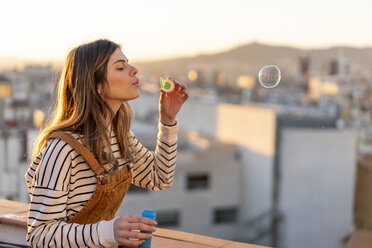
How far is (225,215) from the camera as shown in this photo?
22406 mm

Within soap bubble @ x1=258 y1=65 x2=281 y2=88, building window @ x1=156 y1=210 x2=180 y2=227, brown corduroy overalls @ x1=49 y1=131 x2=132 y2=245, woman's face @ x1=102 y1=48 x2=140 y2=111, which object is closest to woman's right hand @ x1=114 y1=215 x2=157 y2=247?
brown corduroy overalls @ x1=49 y1=131 x2=132 y2=245

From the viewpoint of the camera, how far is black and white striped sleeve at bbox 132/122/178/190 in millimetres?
2026

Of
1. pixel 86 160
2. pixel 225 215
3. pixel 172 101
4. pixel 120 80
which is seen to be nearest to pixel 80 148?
pixel 86 160

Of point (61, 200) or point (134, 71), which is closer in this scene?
point (61, 200)

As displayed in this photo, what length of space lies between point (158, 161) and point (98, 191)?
0.46m

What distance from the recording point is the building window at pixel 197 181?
21.0 metres

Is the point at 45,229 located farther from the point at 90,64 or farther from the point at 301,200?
the point at 301,200

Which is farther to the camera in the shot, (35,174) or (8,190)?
(8,190)

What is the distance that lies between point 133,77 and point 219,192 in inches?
797

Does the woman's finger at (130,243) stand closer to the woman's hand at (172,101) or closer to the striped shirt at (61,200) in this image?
the striped shirt at (61,200)

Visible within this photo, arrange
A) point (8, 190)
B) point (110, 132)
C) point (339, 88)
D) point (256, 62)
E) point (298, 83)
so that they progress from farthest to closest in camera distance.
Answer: point (256, 62) < point (298, 83) < point (339, 88) < point (8, 190) < point (110, 132)

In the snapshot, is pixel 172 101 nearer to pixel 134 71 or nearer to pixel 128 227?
pixel 134 71

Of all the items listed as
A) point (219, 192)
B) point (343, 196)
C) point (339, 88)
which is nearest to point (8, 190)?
point (219, 192)

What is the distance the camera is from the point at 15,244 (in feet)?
7.35
